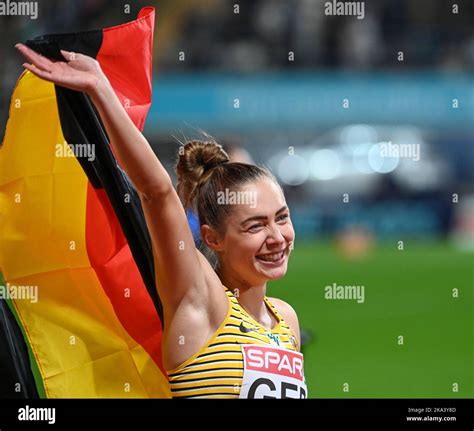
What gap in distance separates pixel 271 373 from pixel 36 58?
51.0 inches

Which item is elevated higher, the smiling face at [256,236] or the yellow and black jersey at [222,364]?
the smiling face at [256,236]

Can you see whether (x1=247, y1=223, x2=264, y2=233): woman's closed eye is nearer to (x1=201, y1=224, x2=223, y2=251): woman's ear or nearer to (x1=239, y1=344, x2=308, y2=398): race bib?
(x1=201, y1=224, x2=223, y2=251): woman's ear

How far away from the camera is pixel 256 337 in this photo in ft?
11.7

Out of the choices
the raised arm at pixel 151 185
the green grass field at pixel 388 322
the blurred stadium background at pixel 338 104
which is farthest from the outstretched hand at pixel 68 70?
the blurred stadium background at pixel 338 104

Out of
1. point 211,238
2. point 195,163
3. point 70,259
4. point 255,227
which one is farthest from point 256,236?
point 70,259

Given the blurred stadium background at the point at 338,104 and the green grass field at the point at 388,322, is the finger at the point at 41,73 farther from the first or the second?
the blurred stadium background at the point at 338,104

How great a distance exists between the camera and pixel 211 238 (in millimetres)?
3744

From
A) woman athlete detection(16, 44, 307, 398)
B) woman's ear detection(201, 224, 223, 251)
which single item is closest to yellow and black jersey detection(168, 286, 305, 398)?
woman athlete detection(16, 44, 307, 398)

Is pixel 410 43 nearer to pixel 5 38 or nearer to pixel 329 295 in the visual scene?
pixel 329 295

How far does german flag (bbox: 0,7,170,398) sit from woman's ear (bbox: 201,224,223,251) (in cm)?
37

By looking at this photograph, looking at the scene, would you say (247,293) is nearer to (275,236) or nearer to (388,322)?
(275,236)

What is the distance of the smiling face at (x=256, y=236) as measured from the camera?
3.63 m

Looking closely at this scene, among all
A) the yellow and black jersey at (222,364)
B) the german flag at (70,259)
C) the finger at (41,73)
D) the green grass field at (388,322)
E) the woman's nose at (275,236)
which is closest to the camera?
the finger at (41,73)

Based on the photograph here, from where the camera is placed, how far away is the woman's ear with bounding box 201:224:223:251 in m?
3.72
